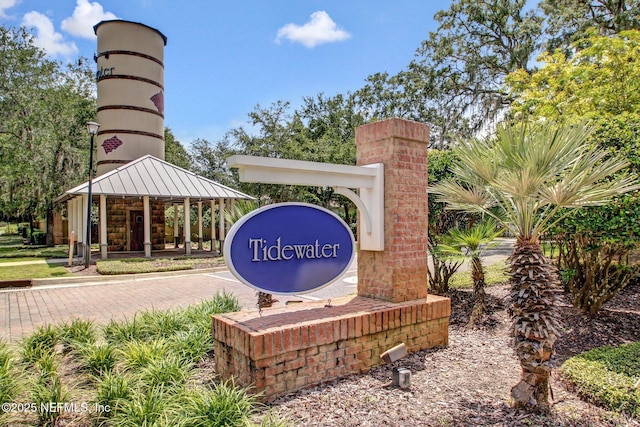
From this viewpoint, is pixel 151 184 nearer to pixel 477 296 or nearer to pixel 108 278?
pixel 108 278

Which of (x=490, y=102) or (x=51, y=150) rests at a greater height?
(x=490, y=102)

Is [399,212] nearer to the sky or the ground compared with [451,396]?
nearer to the sky

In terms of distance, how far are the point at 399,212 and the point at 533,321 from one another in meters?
2.06

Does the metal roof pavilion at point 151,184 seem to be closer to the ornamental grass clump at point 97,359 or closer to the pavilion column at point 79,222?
the pavilion column at point 79,222

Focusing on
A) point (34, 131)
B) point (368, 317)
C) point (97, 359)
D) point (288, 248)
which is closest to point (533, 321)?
point (368, 317)

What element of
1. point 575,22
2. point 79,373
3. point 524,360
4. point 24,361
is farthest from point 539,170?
point 575,22

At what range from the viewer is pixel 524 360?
360cm

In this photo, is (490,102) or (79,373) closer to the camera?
(79,373)

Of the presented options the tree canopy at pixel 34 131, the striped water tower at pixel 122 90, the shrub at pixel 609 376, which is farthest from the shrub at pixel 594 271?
the tree canopy at pixel 34 131

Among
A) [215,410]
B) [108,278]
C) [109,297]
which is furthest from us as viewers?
[108,278]

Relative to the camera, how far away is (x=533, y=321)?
3523 millimetres

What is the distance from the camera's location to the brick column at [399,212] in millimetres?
5086

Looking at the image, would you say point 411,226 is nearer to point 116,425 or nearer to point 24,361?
point 116,425

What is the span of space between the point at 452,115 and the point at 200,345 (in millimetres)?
21659
